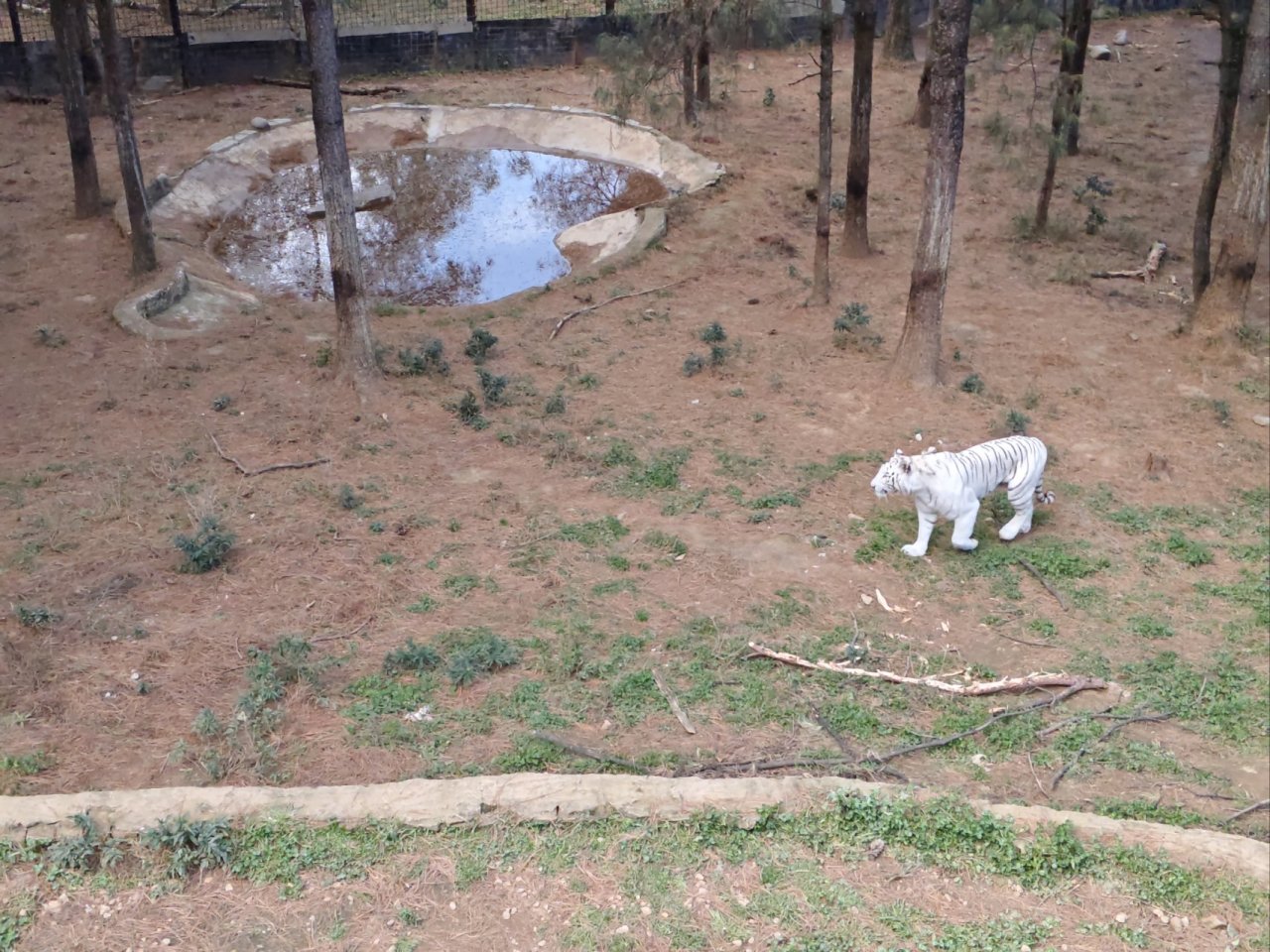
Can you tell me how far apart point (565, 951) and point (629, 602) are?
3.06 metres

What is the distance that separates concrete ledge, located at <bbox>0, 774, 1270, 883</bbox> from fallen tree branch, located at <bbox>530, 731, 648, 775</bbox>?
0.89 feet

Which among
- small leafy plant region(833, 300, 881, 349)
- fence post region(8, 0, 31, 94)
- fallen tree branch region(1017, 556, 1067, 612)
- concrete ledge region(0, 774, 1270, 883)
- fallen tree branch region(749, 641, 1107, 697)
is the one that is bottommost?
fallen tree branch region(1017, 556, 1067, 612)

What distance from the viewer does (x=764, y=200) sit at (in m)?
16.8

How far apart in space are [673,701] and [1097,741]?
2.40 m

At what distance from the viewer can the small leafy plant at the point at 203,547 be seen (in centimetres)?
782

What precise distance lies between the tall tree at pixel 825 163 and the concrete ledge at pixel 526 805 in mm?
8025

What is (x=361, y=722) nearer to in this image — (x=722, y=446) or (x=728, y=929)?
(x=728, y=929)

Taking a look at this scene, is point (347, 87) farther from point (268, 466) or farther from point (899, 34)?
point (268, 466)

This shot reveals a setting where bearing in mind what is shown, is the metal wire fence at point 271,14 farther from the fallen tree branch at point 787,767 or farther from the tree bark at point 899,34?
the fallen tree branch at point 787,767

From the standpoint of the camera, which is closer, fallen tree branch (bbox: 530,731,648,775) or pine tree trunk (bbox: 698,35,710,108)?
fallen tree branch (bbox: 530,731,648,775)

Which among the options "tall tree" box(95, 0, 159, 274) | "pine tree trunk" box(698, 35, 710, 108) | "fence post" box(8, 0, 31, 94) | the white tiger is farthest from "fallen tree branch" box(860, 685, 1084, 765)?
"fence post" box(8, 0, 31, 94)

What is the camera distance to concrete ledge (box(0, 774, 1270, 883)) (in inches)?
208

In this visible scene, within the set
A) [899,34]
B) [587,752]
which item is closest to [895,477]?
[587,752]

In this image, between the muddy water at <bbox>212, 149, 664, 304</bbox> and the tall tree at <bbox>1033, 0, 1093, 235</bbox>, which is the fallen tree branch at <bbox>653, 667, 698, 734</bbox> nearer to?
the muddy water at <bbox>212, 149, 664, 304</bbox>
